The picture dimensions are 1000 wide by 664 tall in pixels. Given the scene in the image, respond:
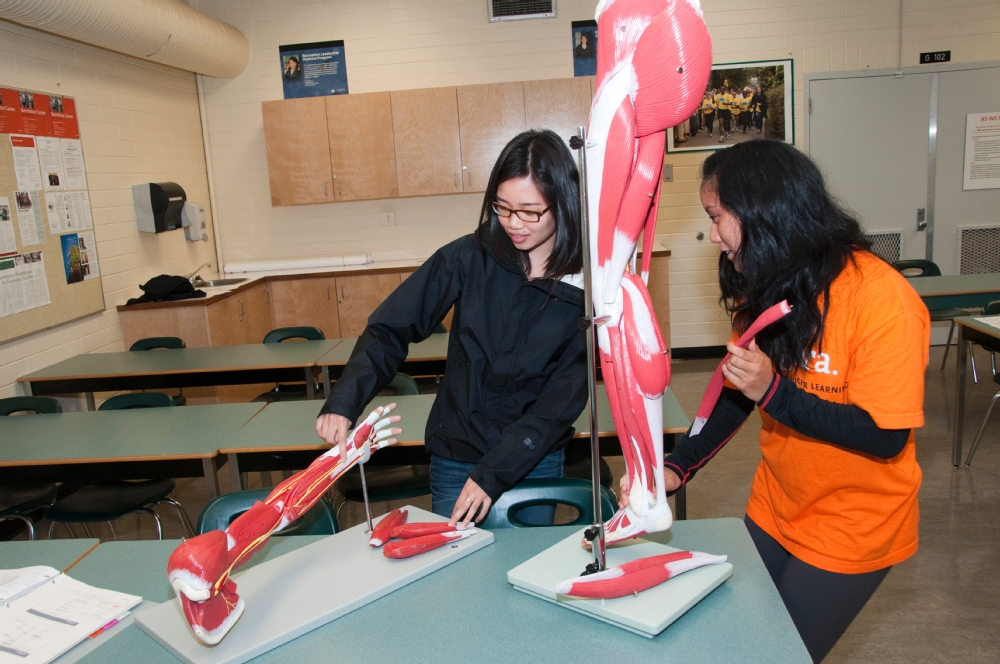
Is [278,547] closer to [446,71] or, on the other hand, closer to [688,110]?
[688,110]

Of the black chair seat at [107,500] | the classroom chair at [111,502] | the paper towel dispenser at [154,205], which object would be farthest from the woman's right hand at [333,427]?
the paper towel dispenser at [154,205]

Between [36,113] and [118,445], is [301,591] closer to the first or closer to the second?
[118,445]

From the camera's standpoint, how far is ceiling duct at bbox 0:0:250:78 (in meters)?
3.88

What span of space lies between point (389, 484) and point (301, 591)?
4.62ft

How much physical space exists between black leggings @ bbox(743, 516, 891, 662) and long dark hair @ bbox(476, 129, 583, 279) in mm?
758

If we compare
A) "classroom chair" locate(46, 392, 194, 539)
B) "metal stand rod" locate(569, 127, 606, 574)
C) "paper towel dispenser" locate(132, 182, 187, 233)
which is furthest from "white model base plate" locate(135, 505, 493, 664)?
"paper towel dispenser" locate(132, 182, 187, 233)

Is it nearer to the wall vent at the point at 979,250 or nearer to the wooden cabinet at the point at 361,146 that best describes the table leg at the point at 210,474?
the wooden cabinet at the point at 361,146

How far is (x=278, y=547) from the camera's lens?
1.64 m

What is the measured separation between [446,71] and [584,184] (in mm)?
5456

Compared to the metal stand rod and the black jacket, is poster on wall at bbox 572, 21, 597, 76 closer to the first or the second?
the black jacket

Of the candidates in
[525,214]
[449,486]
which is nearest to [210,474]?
[449,486]

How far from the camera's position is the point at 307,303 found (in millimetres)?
6016

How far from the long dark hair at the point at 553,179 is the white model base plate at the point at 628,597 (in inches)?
23.2

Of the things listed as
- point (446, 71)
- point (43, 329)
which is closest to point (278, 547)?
point (43, 329)
